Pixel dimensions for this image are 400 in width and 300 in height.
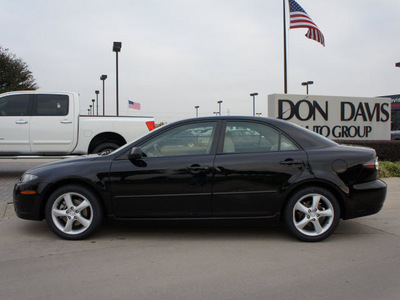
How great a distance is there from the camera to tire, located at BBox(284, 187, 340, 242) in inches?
Result: 176

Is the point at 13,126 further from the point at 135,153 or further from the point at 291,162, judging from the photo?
the point at 291,162

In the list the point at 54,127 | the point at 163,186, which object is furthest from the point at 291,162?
the point at 54,127

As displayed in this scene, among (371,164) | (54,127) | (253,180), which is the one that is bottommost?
(253,180)

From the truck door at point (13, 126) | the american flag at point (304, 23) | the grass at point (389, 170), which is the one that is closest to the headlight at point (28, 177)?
the truck door at point (13, 126)

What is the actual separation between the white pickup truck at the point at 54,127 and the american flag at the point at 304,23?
27.0 ft

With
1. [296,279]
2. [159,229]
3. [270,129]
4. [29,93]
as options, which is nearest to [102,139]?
[29,93]

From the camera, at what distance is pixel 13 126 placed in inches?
370

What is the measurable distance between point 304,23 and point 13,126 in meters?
11.0

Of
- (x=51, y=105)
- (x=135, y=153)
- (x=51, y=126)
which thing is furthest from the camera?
(x=51, y=105)

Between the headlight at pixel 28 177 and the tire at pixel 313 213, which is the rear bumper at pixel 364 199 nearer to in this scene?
the tire at pixel 313 213

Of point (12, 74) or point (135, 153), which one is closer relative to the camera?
point (135, 153)

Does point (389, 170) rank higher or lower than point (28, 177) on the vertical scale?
lower

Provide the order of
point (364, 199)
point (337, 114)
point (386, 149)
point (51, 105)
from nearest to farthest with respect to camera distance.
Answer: point (364, 199)
point (51, 105)
point (386, 149)
point (337, 114)

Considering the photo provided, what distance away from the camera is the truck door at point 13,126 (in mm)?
9391
